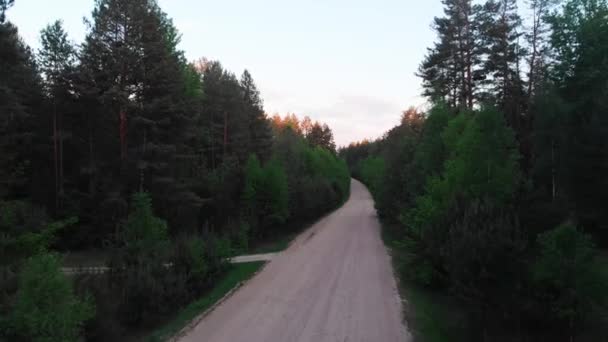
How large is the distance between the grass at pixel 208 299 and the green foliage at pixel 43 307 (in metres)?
3.24

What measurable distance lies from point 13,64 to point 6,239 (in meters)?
6.74

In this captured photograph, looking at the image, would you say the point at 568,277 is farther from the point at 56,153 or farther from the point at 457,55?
the point at 56,153

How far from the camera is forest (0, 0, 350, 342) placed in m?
13.9

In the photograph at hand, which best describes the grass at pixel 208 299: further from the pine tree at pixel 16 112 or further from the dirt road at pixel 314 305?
the pine tree at pixel 16 112

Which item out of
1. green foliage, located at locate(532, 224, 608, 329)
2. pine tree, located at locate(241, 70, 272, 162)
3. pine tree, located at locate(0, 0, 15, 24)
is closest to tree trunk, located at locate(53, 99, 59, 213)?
pine tree, located at locate(0, 0, 15, 24)

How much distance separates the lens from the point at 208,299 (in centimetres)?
1419

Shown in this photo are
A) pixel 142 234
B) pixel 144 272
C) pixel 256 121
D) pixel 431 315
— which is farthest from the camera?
pixel 256 121

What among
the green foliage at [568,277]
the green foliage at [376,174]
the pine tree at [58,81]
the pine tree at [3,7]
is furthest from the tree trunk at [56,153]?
the green foliage at [568,277]

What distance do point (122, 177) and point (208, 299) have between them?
12957 millimetres

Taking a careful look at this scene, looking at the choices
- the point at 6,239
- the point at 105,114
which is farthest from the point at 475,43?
the point at 6,239

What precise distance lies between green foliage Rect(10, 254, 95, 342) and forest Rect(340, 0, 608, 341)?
756 centimetres

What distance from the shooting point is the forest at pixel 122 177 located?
45.5 ft

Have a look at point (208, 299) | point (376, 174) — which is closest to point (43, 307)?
point (208, 299)

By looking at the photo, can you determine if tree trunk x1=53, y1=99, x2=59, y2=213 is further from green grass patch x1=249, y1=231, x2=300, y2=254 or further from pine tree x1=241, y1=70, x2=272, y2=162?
pine tree x1=241, y1=70, x2=272, y2=162
